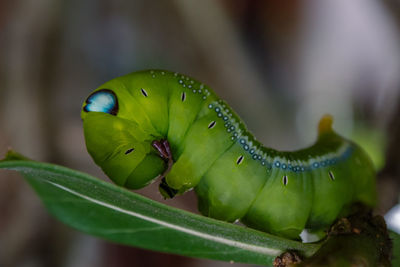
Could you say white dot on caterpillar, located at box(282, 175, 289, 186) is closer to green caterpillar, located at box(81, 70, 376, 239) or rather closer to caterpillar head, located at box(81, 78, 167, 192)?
green caterpillar, located at box(81, 70, 376, 239)

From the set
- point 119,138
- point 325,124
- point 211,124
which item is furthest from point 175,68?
point 119,138

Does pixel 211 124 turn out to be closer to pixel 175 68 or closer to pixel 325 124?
pixel 325 124

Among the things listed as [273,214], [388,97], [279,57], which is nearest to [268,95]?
[279,57]

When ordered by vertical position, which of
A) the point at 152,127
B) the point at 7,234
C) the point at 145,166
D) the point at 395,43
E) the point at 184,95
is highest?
the point at 395,43

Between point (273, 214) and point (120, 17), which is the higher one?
point (120, 17)

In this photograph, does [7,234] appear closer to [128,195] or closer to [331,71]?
[128,195]

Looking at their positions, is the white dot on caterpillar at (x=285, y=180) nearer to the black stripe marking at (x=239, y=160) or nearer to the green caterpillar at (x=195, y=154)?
the green caterpillar at (x=195, y=154)

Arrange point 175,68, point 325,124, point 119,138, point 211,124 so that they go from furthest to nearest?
1. point 175,68
2. point 325,124
3. point 211,124
4. point 119,138
